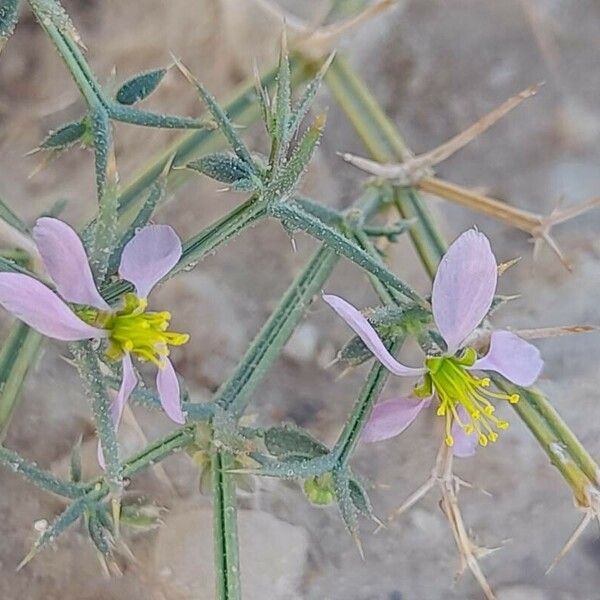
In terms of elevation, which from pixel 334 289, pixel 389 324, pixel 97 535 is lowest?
pixel 97 535

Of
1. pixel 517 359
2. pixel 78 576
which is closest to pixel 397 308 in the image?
pixel 517 359

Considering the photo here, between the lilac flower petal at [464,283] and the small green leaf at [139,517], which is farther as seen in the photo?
the small green leaf at [139,517]

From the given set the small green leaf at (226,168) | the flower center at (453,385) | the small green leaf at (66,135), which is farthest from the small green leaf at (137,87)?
the flower center at (453,385)

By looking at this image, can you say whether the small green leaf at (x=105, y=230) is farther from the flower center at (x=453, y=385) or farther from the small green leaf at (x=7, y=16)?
the flower center at (x=453, y=385)

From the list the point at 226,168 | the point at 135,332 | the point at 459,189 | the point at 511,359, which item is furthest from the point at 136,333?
the point at 459,189

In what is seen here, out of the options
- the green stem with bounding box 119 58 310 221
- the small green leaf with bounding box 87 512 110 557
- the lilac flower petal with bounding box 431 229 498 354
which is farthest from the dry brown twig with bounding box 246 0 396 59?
the small green leaf with bounding box 87 512 110 557

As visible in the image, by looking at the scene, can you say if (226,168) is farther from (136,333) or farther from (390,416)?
(390,416)
